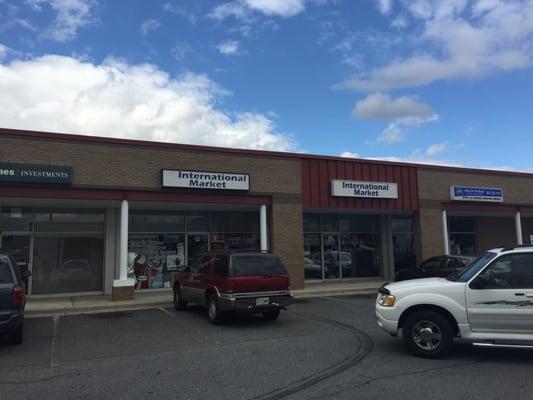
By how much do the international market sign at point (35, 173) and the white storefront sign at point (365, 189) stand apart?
9.81 meters

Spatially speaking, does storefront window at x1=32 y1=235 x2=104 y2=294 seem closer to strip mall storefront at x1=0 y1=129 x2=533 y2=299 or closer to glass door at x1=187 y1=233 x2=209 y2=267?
strip mall storefront at x1=0 y1=129 x2=533 y2=299

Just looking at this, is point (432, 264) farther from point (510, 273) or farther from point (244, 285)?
point (510, 273)

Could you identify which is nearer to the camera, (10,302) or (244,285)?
(10,302)

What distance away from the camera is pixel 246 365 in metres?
7.52

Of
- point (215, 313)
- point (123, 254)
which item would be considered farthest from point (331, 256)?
point (215, 313)

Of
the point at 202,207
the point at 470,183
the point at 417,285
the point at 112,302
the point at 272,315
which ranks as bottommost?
the point at 272,315

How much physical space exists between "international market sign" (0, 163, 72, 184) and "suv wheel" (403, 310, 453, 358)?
11428 millimetres

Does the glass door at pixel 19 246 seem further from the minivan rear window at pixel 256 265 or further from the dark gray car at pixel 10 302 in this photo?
the minivan rear window at pixel 256 265

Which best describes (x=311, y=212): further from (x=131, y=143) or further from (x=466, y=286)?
(x=466, y=286)

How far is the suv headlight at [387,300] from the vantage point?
8070 millimetres

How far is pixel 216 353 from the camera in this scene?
8.41 m

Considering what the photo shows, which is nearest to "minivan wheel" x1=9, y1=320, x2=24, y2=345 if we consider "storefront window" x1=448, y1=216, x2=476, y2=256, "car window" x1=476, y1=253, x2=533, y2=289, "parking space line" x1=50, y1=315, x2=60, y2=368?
"parking space line" x1=50, y1=315, x2=60, y2=368

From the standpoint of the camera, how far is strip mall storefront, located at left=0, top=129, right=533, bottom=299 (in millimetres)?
15594

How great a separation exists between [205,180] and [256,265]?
6.24 metres
